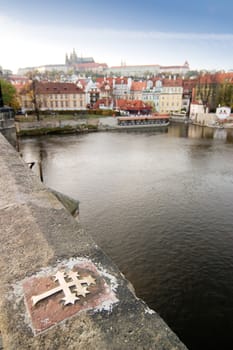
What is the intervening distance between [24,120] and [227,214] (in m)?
33.9

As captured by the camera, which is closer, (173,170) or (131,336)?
(131,336)

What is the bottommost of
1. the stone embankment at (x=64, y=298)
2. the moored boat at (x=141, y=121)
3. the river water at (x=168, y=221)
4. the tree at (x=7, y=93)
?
the river water at (x=168, y=221)

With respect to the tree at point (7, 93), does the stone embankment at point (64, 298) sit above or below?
below

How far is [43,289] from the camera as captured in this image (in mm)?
2260

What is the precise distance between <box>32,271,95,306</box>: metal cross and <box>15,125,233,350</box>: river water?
5.43 meters

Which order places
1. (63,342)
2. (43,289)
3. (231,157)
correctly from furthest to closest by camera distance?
1. (231,157)
2. (43,289)
3. (63,342)

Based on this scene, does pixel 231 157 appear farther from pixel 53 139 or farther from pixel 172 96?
pixel 172 96

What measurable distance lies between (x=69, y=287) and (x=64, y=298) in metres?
0.12

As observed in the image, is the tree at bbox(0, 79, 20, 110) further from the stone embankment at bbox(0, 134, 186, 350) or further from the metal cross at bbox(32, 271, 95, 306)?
the metal cross at bbox(32, 271, 95, 306)

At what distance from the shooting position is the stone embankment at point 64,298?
183 centimetres

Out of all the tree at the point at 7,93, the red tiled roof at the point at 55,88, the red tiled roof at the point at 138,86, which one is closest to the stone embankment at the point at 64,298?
the tree at the point at 7,93

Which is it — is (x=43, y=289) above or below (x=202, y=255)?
above

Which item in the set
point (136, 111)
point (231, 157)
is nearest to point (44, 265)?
point (231, 157)

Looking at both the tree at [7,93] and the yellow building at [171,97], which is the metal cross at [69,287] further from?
the yellow building at [171,97]
